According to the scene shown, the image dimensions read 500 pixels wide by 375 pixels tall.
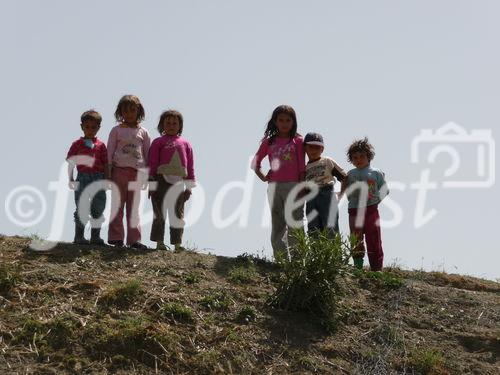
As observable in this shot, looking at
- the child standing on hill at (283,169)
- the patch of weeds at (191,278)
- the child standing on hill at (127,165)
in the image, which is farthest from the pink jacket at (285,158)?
the patch of weeds at (191,278)

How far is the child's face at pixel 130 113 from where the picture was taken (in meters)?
9.28

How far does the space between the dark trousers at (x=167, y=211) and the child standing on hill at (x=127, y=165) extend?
203mm

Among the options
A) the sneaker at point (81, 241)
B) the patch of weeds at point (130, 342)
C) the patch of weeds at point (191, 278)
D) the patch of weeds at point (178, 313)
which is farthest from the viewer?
the sneaker at point (81, 241)

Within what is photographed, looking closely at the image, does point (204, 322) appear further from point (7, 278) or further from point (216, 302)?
point (7, 278)

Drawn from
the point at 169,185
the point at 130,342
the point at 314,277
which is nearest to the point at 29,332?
the point at 130,342

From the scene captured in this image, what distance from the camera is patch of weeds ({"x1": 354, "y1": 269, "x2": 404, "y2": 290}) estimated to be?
8.60 meters

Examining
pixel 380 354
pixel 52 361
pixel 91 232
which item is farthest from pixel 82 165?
pixel 380 354

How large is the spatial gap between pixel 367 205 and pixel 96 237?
3478mm

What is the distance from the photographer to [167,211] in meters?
9.28

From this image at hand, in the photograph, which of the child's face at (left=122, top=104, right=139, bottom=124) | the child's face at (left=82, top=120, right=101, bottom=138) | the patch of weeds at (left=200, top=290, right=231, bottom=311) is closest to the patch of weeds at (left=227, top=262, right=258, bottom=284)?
the patch of weeds at (left=200, top=290, right=231, bottom=311)

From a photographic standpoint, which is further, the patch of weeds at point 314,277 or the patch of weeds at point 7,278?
the patch of weeds at point 314,277

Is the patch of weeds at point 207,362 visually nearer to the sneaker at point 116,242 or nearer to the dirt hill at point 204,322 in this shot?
the dirt hill at point 204,322

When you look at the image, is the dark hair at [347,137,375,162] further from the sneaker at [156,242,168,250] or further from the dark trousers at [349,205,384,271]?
the sneaker at [156,242,168,250]

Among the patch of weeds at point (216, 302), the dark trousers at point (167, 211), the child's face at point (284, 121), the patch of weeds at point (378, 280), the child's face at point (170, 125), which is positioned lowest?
the patch of weeds at point (216, 302)
